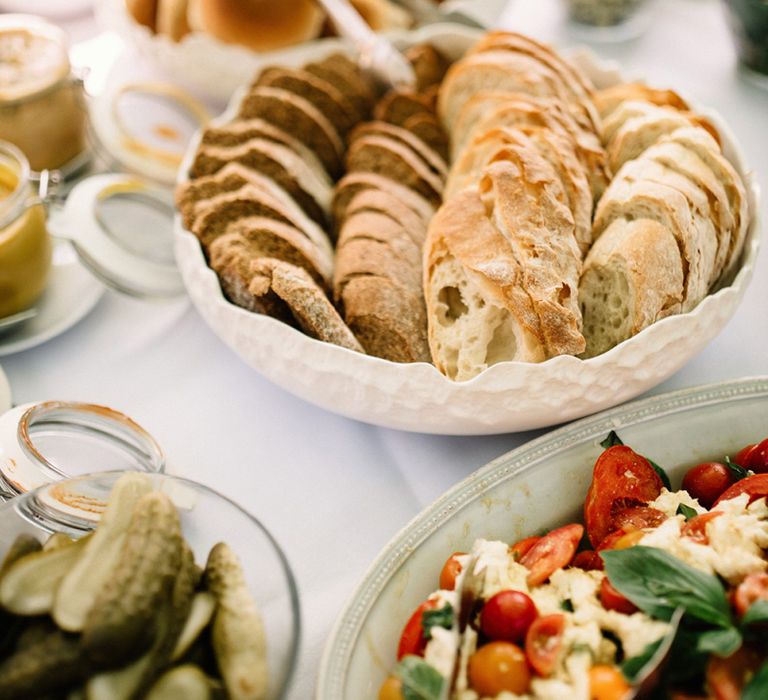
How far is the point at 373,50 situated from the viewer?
1.61 meters

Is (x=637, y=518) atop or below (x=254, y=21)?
below

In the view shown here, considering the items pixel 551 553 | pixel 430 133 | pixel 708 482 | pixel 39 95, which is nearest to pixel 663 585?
pixel 551 553

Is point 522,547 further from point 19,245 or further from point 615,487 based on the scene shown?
point 19,245

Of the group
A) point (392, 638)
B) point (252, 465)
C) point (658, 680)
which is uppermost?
point (658, 680)

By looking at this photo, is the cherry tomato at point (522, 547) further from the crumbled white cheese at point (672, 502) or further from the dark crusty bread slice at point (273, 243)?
the dark crusty bread slice at point (273, 243)

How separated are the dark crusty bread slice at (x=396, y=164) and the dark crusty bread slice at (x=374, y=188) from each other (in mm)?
13

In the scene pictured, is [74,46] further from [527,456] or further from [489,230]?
[527,456]

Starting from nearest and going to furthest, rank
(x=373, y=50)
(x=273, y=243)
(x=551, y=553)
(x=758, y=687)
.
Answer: (x=758, y=687), (x=551, y=553), (x=273, y=243), (x=373, y=50)

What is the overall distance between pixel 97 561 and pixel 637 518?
0.57 meters

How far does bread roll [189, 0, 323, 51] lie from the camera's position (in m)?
1.67

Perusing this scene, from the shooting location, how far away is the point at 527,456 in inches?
40.2

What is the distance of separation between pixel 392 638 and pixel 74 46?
1.74 meters

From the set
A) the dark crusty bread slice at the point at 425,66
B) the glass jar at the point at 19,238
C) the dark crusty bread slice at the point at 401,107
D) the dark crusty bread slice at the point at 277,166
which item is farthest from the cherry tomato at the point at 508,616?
the dark crusty bread slice at the point at 425,66

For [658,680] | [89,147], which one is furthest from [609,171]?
[89,147]
